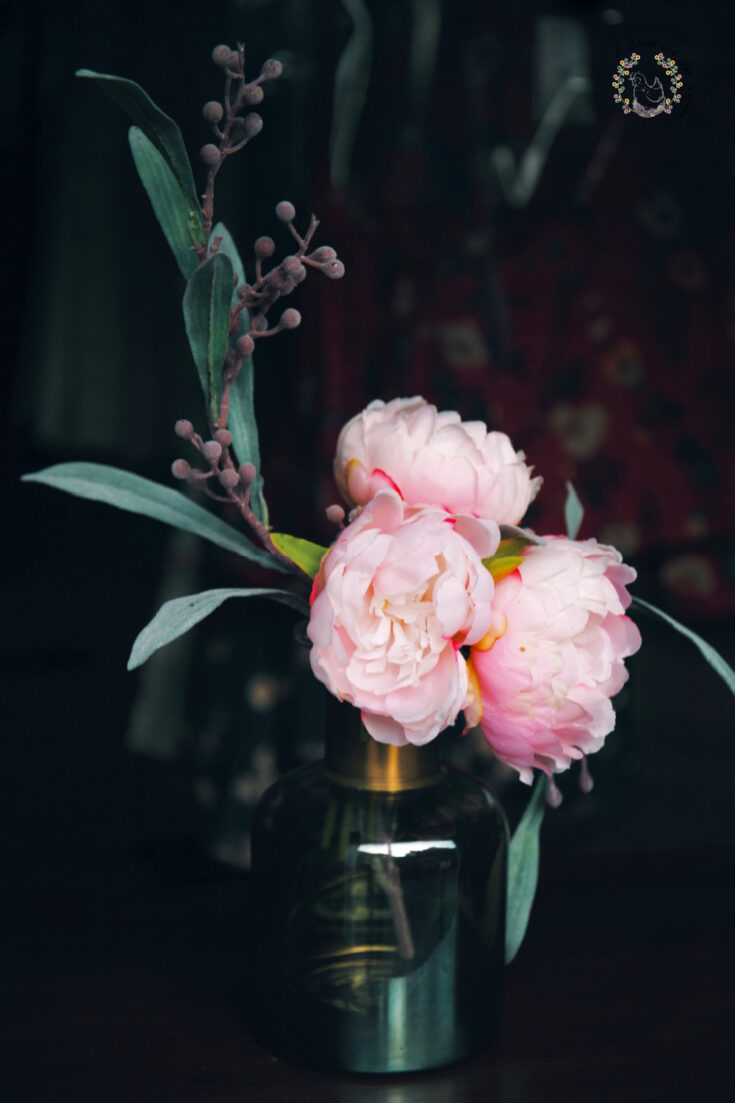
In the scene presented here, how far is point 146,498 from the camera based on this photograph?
527 mm

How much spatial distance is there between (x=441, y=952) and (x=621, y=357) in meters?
1.49

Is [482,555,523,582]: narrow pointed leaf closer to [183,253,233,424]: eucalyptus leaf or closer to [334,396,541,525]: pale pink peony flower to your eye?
[334,396,541,525]: pale pink peony flower

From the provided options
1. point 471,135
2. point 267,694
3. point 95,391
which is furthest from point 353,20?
point 267,694

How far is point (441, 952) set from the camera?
52cm

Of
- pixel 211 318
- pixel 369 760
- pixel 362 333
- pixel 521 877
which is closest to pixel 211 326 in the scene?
pixel 211 318

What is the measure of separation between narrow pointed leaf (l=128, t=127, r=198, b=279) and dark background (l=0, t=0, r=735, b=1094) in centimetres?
104

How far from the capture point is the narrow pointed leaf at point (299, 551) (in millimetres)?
518

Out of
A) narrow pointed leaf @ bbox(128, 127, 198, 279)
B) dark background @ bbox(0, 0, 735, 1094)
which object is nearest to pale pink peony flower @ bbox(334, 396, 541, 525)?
narrow pointed leaf @ bbox(128, 127, 198, 279)

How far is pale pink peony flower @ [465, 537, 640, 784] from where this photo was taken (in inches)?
18.9

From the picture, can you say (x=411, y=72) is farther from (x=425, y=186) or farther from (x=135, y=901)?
(x=135, y=901)

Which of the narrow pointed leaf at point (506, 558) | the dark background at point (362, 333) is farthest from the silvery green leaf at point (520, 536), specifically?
the dark background at point (362, 333)

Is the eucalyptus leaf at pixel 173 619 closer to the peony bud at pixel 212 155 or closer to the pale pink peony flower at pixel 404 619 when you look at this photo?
the pale pink peony flower at pixel 404 619

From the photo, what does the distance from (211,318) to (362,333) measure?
113 cm

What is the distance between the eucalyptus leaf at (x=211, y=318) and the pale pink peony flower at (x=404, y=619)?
0.34 feet
